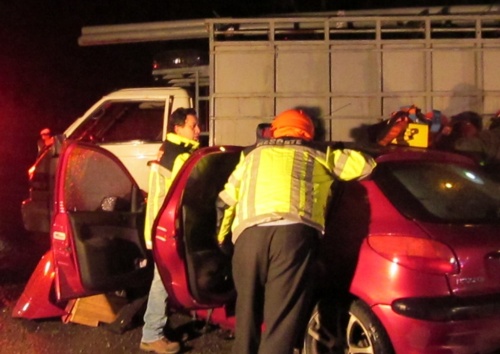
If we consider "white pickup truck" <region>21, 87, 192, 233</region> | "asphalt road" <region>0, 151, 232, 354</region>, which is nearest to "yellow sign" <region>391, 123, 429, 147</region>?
"asphalt road" <region>0, 151, 232, 354</region>

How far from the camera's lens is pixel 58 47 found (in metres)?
18.6

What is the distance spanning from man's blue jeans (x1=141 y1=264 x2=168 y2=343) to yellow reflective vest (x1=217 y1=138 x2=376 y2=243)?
50.9 inches

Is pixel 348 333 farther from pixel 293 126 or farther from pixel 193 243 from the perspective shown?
pixel 293 126

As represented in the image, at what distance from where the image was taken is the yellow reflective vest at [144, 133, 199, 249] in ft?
18.2

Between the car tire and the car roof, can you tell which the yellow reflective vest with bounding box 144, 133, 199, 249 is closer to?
the car tire

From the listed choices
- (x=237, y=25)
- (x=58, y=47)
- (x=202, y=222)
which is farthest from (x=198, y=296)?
(x=58, y=47)

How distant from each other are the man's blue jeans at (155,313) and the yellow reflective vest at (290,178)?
1293mm

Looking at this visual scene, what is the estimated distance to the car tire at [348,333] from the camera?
4539 mm

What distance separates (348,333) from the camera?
15.7ft

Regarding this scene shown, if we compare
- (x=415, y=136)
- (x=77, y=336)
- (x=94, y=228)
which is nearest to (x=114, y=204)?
(x=94, y=228)

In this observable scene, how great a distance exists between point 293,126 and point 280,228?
65 cm

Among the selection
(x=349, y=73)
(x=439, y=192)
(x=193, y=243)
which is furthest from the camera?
(x=349, y=73)

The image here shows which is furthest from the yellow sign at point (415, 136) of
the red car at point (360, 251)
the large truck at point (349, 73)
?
the red car at point (360, 251)

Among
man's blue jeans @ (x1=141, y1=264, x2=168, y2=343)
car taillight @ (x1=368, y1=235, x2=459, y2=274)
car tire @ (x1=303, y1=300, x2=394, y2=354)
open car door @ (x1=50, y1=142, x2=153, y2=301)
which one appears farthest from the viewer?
man's blue jeans @ (x1=141, y1=264, x2=168, y2=343)
